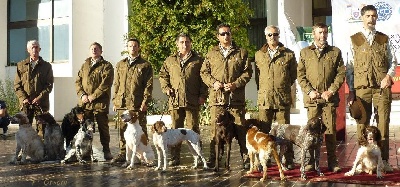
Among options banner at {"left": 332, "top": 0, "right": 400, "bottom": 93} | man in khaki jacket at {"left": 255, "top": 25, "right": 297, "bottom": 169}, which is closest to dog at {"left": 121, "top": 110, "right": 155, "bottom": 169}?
man in khaki jacket at {"left": 255, "top": 25, "right": 297, "bottom": 169}

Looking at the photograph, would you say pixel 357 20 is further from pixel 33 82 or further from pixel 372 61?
pixel 33 82

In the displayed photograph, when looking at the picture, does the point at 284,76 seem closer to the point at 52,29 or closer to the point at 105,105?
the point at 105,105

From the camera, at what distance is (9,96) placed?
Result: 22922 millimetres

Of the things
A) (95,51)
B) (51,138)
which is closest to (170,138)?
(95,51)

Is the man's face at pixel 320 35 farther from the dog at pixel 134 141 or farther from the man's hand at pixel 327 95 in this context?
the dog at pixel 134 141

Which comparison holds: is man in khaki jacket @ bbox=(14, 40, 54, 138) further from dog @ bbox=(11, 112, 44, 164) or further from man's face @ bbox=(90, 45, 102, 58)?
man's face @ bbox=(90, 45, 102, 58)

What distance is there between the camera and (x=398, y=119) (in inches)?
658

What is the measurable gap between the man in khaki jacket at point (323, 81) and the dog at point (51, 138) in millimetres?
4142

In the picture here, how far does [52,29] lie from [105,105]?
49.7 ft

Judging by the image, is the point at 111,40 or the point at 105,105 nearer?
the point at 105,105

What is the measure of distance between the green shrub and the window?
172 centimetres

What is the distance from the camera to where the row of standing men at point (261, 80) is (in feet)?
25.3

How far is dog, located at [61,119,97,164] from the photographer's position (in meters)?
9.13

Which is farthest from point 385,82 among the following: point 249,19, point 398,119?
point 249,19
